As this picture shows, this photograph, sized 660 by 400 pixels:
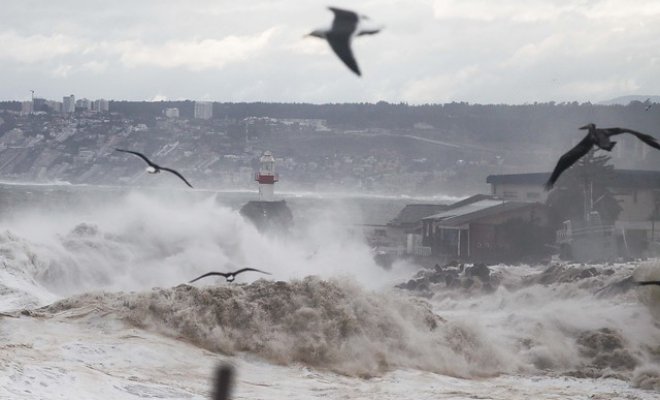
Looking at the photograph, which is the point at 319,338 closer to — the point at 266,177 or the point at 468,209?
the point at 468,209

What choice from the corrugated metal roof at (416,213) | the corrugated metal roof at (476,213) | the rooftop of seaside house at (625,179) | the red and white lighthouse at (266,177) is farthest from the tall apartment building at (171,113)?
the corrugated metal roof at (476,213)

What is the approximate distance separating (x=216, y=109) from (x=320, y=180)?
65.1 feet

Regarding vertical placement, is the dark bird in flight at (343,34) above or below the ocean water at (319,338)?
above

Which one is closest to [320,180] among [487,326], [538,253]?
[538,253]

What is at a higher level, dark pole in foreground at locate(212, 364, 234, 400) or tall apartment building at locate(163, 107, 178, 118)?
tall apartment building at locate(163, 107, 178, 118)

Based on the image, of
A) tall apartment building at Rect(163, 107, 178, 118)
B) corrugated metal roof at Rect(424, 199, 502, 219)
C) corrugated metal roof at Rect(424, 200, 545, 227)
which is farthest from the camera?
tall apartment building at Rect(163, 107, 178, 118)

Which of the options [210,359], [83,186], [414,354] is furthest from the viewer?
[83,186]

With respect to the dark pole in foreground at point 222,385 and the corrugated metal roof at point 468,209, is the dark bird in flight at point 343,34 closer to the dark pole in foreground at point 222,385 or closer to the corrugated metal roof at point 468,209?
the dark pole in foreground at point 222,385

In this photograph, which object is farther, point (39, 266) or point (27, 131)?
point (27, 131)

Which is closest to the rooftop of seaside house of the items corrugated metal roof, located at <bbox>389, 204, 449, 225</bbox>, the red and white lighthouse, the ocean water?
corrugated metal roof, located at <bbox>389, 204, 449, 225</bbox>

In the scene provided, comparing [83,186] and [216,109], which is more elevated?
[216,109]

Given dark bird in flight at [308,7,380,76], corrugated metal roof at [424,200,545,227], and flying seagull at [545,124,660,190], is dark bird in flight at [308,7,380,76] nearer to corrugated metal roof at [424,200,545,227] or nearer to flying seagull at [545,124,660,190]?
flying seagull at [545,124,660,190]

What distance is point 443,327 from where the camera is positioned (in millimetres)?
25188

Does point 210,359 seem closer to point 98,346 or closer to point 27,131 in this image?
point 98,346
